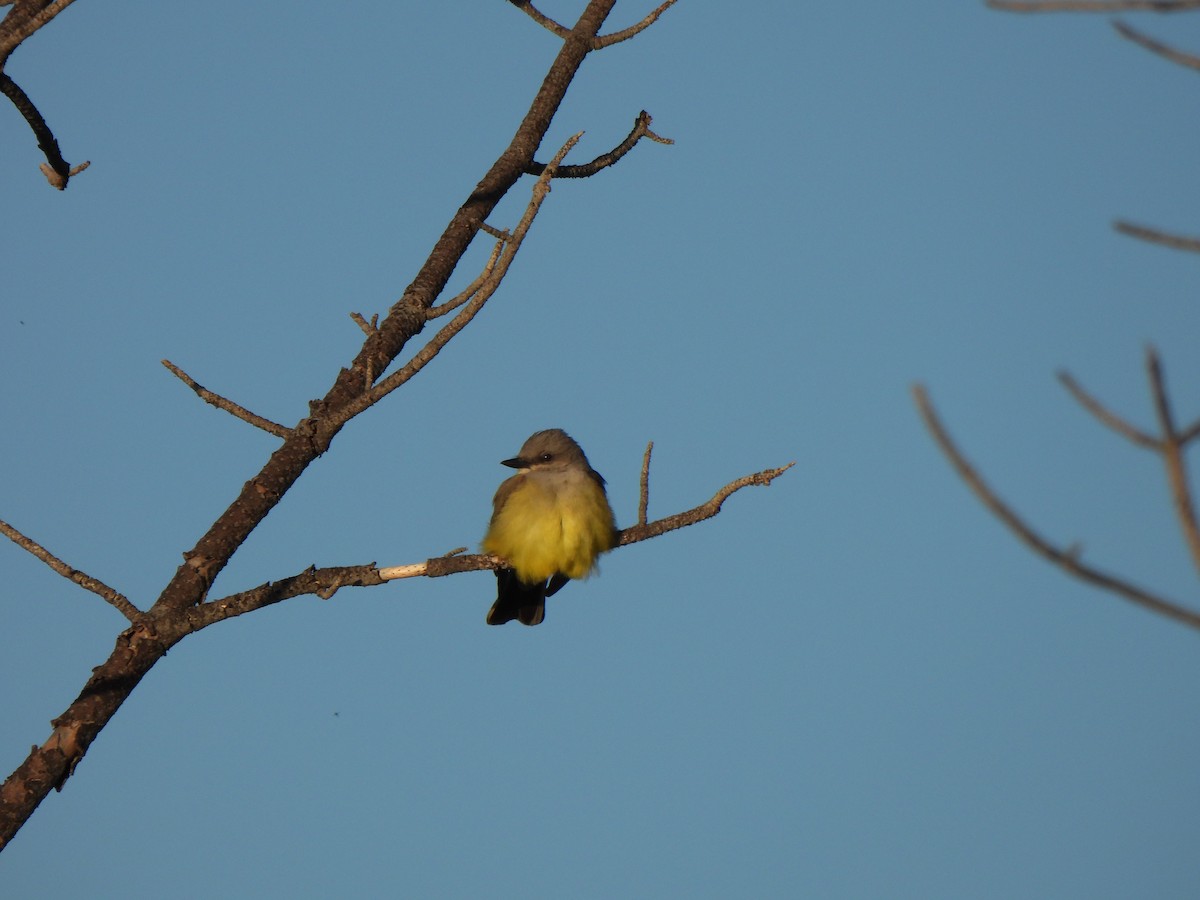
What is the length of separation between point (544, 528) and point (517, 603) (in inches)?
33.8

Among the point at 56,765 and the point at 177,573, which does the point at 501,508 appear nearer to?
the point at 177,573

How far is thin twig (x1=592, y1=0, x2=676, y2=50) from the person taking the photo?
7.49 meters

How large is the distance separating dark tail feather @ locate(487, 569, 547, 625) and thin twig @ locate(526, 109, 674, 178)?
2.86 metres

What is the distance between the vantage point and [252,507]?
6.11 meters

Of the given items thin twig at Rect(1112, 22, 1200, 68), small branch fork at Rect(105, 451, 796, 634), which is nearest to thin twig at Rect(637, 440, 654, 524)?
small branch fork at Rect(105, 451, 796, 634)

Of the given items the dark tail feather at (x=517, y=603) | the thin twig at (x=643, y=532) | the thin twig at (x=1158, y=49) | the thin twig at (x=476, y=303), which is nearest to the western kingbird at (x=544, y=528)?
the dark tail feather at (x=517, y=603)

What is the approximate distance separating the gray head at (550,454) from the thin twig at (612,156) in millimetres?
2225

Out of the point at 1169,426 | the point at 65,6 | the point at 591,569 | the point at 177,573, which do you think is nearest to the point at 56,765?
the point at 177,573

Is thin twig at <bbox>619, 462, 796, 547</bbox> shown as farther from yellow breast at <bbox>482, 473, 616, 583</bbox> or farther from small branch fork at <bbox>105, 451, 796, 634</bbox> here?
yellow breast at <bbox>482, 473, 616, 583</bbox>

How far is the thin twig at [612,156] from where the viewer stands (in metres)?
7.73

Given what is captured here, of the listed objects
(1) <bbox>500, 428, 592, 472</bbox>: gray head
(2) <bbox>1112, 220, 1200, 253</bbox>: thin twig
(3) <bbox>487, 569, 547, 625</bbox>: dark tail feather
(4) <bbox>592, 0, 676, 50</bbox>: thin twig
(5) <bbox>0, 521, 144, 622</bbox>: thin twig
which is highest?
(4) <bbox>592, 0, 676, 50</bbox>: thin twig

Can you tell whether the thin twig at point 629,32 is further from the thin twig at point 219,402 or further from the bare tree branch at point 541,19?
the thin twig at point 219,402

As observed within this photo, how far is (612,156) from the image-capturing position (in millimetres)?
7820

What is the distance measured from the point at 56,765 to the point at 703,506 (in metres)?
2.96
